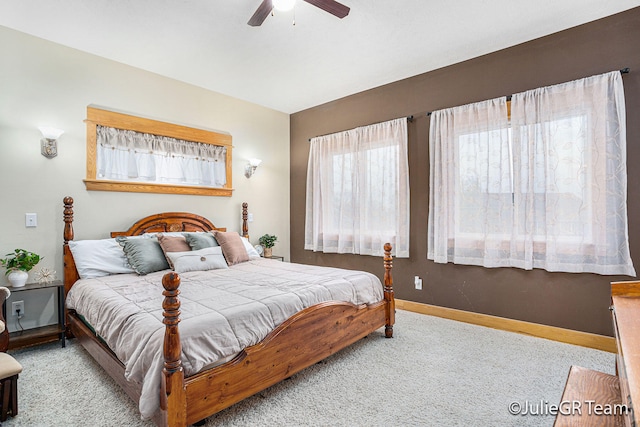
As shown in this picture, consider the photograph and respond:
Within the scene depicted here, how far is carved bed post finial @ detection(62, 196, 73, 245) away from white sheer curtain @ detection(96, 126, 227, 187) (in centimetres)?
43

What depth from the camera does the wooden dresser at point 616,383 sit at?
98cm

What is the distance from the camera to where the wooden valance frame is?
3369 millimetres

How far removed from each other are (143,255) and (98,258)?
0.38 m

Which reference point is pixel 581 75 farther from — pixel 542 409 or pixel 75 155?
pixel 75 155

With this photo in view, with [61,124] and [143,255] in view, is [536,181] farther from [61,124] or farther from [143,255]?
[61,124]

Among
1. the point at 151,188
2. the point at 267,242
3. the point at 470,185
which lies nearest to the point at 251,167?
the point at 267,242

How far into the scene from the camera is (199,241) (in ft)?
11.5

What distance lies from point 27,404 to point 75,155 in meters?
2.25

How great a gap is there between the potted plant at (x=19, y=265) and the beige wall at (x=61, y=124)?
157mm

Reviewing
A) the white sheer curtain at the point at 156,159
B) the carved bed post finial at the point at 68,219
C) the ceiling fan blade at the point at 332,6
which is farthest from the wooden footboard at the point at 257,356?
the white sheer curtain at the point at 156,159

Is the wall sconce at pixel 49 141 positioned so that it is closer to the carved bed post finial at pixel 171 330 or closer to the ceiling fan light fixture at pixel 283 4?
the ceiling fan light fixture at pixel 283 4

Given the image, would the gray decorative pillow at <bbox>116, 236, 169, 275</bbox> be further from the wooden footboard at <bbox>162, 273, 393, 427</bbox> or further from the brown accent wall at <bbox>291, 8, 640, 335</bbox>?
the brown accent wall at <bbox>291, 8, 640, 335</bbox>

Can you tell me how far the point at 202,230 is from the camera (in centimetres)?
415

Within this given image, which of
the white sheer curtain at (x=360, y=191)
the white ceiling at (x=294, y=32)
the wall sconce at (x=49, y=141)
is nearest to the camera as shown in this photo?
the white ceiling at (x=294, y=32)
